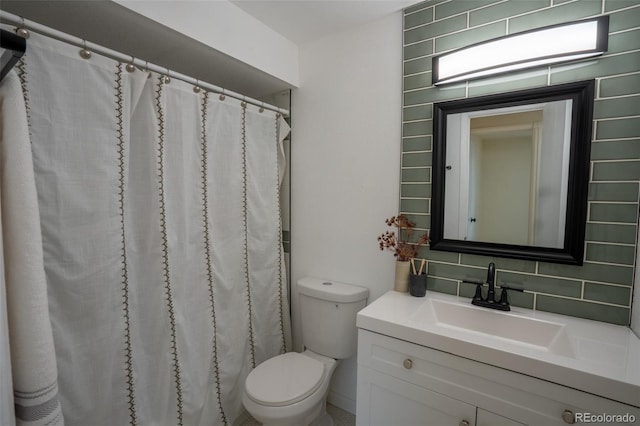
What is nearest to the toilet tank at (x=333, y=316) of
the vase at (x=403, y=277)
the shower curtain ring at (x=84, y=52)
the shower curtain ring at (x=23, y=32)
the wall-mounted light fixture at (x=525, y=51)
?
the vase at (x=403, y=277)

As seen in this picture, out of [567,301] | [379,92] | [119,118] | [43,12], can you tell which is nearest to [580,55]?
[379,92]

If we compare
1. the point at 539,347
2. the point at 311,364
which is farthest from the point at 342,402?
the point at 539,347

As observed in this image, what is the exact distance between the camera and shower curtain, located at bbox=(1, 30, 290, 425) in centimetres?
107

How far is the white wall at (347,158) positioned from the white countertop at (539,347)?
38cm

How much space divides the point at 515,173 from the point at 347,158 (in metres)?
0.86

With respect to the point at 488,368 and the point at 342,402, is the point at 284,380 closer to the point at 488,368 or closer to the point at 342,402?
the point at 342,402

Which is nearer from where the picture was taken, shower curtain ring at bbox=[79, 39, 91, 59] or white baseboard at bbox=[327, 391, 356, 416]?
shower curtain ring at bbox=[79, 39, 91, 59]

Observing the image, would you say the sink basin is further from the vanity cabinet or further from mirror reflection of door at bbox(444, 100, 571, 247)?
mirror reflection of door at bbox(444, 100, 571, 247)

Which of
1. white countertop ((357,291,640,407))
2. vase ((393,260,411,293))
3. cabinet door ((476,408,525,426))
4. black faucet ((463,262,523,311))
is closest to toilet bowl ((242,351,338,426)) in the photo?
white countertop ((357,291,640,407))

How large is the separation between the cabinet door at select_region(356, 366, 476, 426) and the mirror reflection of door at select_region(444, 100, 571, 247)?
0.72 metres

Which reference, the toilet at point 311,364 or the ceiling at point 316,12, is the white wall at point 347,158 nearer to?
the ceiling at point 316,12

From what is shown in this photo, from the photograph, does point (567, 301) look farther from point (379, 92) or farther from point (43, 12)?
point (43, 12)

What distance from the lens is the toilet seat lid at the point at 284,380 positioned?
135 cm

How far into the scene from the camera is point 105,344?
1.19 meters
